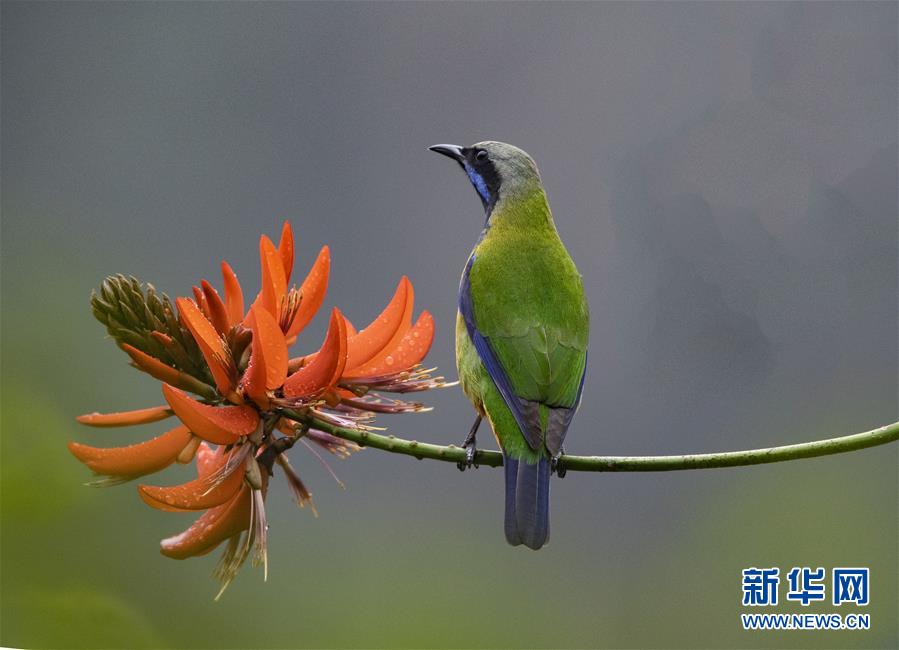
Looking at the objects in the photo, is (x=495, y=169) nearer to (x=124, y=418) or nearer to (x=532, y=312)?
(x=532, y=312)

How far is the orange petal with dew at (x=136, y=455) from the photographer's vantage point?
1404 mm

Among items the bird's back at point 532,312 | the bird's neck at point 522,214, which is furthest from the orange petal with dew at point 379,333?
the bird's neck at point 522,214

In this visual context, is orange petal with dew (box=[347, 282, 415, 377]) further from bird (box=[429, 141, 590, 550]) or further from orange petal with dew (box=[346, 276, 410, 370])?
bird (box=[429, 141, 590, 550])

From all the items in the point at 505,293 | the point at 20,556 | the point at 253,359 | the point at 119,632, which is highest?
the point at 505,293

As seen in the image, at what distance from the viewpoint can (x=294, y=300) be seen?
1.58 m

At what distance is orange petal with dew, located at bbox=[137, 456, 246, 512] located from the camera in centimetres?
133

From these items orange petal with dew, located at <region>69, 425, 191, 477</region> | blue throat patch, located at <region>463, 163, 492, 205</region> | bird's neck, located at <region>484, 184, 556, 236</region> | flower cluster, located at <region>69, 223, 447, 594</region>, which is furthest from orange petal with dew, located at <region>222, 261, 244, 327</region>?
blue throat patch, located at <region>463, 163, 492, 205</region>

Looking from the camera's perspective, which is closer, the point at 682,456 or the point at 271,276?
the point at 682,456

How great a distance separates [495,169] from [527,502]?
113 centimetres

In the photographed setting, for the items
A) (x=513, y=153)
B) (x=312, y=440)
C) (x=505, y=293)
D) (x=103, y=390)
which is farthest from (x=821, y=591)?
(x=103, y=390)

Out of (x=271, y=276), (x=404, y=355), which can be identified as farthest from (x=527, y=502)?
(x=271, y=276)

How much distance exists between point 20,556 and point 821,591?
182 centimetres

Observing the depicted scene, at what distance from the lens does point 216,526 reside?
1.46 metres

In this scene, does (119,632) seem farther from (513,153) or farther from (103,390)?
(513,153)
